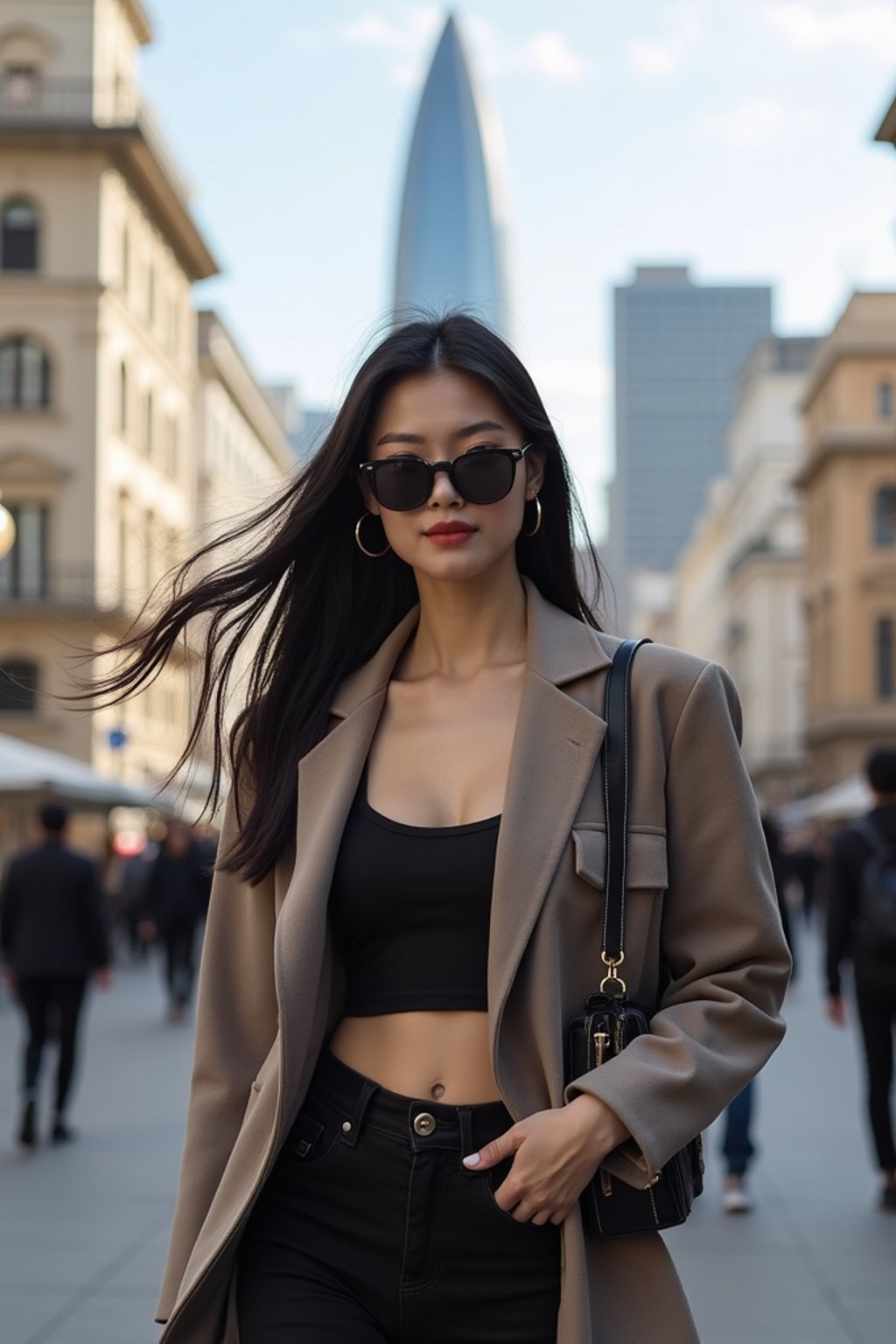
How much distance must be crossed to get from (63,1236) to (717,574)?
105m

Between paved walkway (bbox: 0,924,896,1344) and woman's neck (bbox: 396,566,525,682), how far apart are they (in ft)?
12.3

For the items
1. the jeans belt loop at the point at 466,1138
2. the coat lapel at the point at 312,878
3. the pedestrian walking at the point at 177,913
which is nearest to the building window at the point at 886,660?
the pedestrian walking at the point at 177,913

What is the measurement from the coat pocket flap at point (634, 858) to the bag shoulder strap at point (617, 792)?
0.01m

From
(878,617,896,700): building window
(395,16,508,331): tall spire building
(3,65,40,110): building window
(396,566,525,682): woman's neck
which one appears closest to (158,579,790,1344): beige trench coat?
(396,566,525,682): woman's neck

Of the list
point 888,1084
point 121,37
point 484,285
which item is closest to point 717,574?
point 484,285

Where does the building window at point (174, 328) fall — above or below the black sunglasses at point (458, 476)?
above

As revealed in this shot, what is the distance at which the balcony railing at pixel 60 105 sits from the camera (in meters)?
43.4

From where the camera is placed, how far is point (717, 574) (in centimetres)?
11150

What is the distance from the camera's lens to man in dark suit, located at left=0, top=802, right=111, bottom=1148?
11.0m

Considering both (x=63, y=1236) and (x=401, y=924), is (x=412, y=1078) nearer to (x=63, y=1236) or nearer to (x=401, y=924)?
(x=401, y=924)

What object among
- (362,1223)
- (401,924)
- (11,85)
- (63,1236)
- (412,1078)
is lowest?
(63,1236)

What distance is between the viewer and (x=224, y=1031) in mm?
2961

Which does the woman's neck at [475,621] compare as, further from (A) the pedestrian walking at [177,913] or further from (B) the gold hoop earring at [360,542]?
(A) the pedestrian walking at [177,913]

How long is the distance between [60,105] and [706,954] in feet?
145
